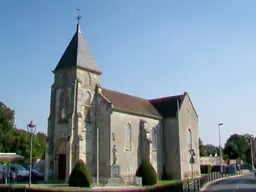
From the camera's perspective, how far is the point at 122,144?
34.5 metres

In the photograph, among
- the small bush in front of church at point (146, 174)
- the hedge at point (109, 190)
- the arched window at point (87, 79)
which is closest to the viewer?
the hedge at point (109, 190)

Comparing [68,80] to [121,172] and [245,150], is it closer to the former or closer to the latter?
[121,172]

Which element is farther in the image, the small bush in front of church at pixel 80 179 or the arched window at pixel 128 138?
the arched window at pixel 128 138

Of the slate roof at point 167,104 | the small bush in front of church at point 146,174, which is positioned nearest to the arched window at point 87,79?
the small bush in front of church at point 146,174

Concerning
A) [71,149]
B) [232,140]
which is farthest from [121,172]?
[232,140]

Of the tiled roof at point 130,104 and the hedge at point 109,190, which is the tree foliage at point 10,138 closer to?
the tiled roof at point 130,104

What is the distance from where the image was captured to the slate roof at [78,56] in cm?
3397

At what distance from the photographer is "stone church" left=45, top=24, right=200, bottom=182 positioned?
32062mm

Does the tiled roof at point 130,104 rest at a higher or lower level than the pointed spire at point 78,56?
lower

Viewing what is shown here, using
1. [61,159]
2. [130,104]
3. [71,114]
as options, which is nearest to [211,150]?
[130,104]

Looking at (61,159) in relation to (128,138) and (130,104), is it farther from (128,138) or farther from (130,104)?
(130,104)

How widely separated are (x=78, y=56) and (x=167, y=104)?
16778mm

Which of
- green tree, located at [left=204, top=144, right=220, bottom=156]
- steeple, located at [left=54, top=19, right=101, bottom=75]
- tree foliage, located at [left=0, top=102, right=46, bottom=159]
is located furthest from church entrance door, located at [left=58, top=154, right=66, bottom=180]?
green tree, located at [left=204, top=144, right=220, bottom=156]

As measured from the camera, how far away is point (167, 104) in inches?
1763
